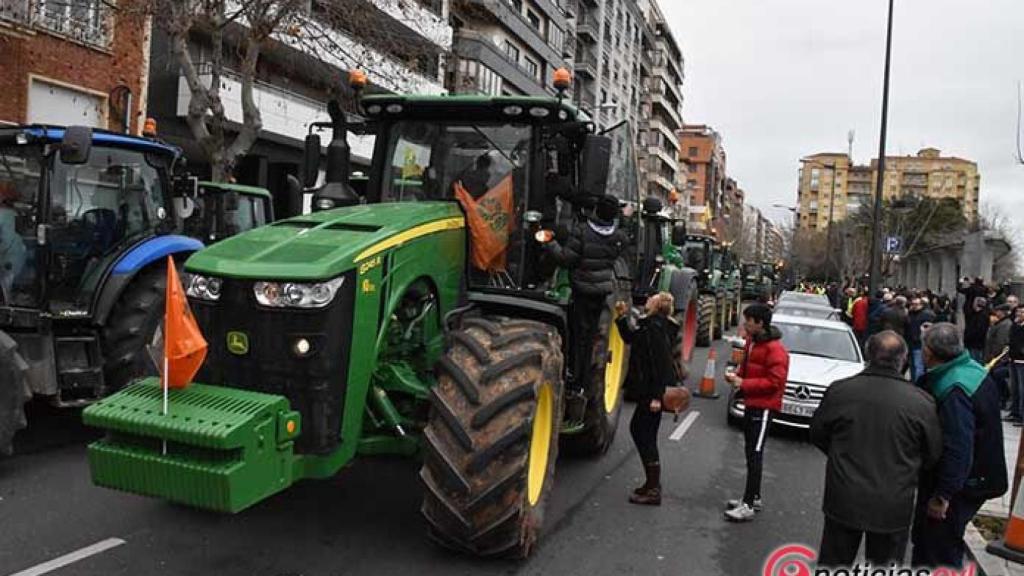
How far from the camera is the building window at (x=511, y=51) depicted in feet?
132

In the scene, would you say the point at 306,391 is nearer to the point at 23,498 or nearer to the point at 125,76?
the point at 23,498

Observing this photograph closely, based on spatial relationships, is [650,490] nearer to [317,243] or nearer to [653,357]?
[653,357]

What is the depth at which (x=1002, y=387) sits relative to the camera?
12250mm

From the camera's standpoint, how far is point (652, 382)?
6.52m

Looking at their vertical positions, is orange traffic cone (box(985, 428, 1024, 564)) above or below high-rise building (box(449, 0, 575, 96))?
below

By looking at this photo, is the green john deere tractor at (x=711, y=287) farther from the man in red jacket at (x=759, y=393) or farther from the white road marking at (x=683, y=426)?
the man in red jacket at (x=759, y=393)

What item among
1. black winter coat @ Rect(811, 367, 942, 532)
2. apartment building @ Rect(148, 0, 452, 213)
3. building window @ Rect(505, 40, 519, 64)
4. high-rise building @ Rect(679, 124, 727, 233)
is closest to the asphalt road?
black winter coat @ Rect(811, 367, 942, 532)

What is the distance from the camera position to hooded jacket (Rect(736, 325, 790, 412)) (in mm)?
6559

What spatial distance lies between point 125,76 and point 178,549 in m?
15.9

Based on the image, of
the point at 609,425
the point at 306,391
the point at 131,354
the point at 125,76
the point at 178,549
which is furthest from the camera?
the point at 125,76

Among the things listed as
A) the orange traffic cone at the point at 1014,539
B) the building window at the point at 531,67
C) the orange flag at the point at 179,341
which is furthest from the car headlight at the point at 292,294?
the building window at the point at 531,67

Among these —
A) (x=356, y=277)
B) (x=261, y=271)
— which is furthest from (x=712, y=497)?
(x=261, y=271)

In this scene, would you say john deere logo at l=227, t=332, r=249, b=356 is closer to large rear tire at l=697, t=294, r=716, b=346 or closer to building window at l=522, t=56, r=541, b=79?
large rear tire at l=697, t=294, r=716, b=346

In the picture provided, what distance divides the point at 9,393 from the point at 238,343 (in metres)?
2.67
